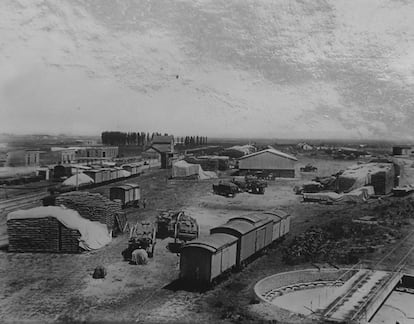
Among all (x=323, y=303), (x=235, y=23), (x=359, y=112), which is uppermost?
(x=235, y=23)

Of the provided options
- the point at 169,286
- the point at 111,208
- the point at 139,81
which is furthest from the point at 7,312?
the point at 139,81

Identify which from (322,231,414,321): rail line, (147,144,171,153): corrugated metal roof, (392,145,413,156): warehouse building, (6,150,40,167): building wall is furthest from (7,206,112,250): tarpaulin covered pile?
(147,144,171,153): corrugated metal roof

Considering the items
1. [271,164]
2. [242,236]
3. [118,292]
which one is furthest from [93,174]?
[118,292]

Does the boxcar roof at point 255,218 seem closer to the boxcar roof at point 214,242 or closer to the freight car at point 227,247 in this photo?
the freight car at point 227,247

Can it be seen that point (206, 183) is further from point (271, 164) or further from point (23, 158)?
point (23, 158)

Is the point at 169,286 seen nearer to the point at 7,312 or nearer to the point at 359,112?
the point at 7,312

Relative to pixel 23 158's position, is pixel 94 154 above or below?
below
